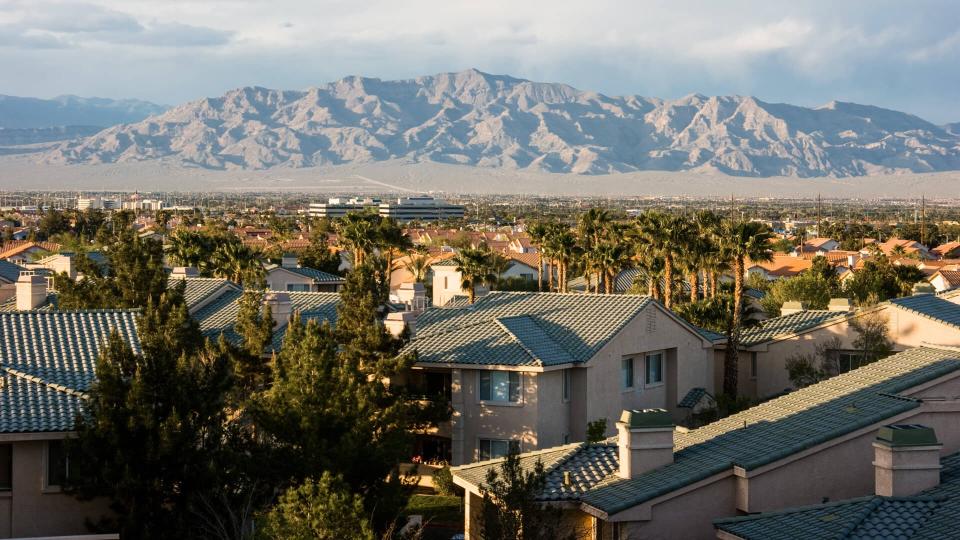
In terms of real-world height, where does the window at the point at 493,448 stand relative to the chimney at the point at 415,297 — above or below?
below

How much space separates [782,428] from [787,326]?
22332 mm

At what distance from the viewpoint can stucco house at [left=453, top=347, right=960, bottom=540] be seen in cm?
1970

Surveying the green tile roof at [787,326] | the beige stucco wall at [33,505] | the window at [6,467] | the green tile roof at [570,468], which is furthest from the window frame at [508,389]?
the window at [6,467]

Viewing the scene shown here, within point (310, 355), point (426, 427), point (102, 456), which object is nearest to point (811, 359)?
point (426, 427)

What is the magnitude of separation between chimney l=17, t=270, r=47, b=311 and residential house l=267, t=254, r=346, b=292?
21.8 metres

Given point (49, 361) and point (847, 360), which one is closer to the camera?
point (49, 361)

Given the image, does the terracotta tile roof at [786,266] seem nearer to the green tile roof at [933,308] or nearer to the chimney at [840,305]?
the chimney at [840,305]

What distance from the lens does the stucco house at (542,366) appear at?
34219 mm

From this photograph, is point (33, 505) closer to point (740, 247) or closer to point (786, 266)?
point (740, 247)

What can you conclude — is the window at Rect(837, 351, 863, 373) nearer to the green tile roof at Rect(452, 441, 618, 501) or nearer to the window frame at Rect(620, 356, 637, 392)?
the window frame at Rect(620, 356, 637, 392)

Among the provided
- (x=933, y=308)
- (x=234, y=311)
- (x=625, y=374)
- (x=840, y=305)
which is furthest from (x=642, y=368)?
(x=234, y=311)

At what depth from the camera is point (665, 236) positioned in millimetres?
63812

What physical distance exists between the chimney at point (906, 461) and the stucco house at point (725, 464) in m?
0.11

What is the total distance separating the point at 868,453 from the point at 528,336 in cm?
1503
